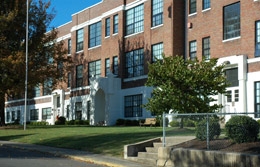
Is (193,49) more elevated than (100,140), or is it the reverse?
(193,49)

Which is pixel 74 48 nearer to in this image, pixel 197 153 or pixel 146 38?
pixel 146 38

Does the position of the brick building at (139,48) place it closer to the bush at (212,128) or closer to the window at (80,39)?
the window at (80,39)

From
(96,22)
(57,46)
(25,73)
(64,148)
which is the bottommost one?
(64,148)

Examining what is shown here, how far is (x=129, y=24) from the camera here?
1820 inches

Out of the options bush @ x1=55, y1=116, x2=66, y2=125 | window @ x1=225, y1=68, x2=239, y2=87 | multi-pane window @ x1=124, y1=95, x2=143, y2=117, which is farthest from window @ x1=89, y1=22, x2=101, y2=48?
window @ x1=225, y1=68, x2=239, y2=87

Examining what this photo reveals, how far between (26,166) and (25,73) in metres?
22.5

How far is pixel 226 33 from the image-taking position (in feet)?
116

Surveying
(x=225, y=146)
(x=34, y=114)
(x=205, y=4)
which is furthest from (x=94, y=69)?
(x=225, y=146)

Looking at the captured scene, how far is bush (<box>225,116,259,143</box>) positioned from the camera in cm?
1471

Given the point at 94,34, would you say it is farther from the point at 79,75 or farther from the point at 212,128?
the point at 212,128

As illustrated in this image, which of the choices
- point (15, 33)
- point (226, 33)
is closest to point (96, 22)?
point (15, 33)

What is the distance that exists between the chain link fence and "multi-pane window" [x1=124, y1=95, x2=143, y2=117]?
2591 centimetres

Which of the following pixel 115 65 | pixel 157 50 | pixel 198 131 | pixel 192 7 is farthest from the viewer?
pixel 115 65

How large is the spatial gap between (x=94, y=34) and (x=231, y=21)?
20.8 meters
